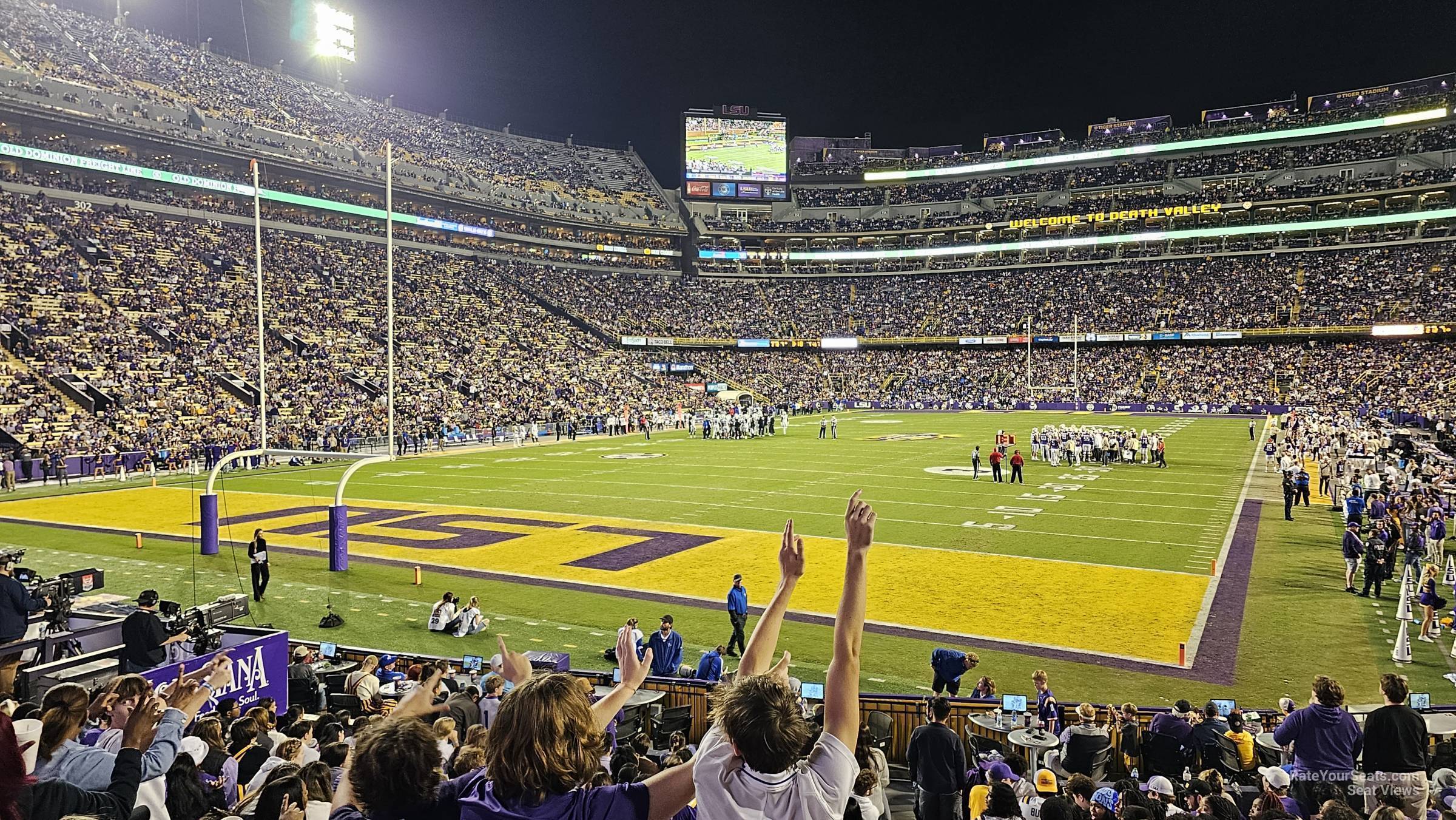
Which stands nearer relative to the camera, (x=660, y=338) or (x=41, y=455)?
(x=41, y=455)

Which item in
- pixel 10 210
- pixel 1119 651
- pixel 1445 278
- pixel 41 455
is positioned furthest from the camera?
pixel 1445 278

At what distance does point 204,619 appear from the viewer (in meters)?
10.6

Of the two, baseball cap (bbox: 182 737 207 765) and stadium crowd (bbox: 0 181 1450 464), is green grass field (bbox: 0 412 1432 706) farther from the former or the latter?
stadium crowd (bbox: 0 181 1450 464)

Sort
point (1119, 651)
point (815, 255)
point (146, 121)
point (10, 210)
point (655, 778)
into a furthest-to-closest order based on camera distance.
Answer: point (815, 255)
point (146, 121)
point (10, 210)
point (1119, 651)
point (655, 778)

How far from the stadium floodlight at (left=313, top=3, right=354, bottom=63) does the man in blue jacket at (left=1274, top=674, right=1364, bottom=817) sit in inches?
3200

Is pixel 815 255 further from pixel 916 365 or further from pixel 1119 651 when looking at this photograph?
pixel 1119 651

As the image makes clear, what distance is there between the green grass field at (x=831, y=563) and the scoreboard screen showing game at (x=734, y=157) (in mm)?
56641

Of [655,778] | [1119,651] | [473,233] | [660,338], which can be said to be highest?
[473,233]

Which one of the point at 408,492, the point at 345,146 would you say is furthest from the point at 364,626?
the point at 345,146

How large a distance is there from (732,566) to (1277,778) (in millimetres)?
11366

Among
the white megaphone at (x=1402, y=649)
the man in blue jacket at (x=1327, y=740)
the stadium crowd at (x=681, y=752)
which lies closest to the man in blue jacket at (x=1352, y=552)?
the white megaphone at (x=1402, y=649)

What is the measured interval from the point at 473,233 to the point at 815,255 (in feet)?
123

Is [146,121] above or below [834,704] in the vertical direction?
above

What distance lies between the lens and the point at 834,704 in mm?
2494
